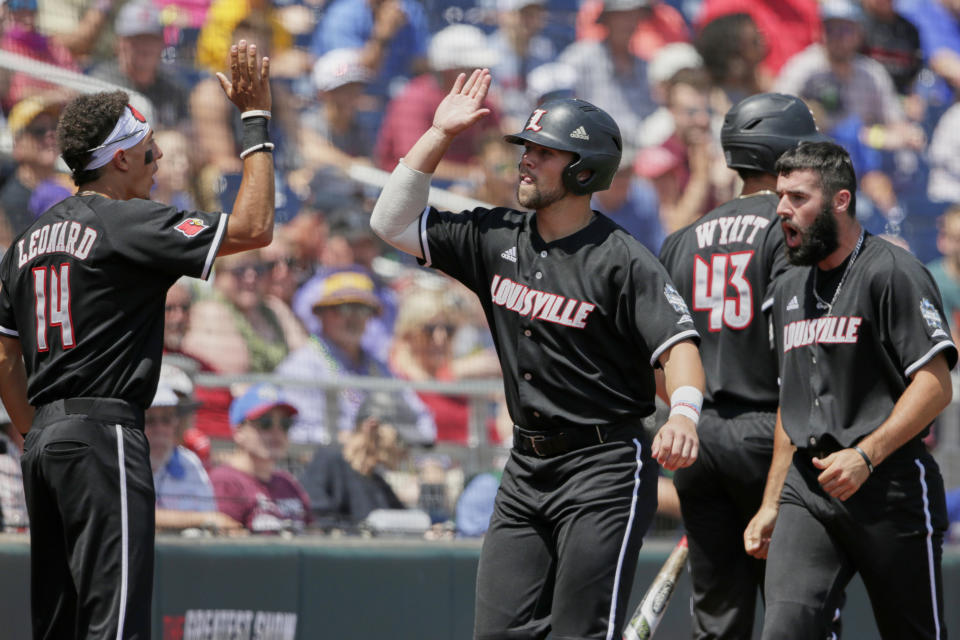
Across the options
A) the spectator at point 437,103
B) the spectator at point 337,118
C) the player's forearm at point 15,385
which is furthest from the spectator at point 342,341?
the player's forearm at point 15,385

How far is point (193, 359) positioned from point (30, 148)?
5.07 feet

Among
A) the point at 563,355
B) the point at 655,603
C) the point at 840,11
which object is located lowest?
the point at 655,603

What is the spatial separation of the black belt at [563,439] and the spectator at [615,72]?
6410mm

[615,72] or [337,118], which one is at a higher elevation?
[615,72]

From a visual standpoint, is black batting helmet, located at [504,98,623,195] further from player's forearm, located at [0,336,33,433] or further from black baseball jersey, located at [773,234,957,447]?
player's forearm, located at [0,336,33,433]

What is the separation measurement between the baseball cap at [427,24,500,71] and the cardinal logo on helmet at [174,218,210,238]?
19.5ft

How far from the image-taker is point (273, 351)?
7.78 meters

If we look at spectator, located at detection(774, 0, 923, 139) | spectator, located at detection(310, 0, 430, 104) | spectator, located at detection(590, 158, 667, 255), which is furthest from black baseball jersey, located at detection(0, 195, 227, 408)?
spectator, located at detection(774, 0, 923, 139)

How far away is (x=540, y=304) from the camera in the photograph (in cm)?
417

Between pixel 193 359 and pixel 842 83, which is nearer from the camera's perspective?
pixel 193 359

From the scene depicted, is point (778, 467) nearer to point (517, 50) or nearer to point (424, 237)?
point (424, 237)

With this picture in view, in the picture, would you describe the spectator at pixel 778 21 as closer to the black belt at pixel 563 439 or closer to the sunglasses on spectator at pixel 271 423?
the sunglasses on spectator at pixel 271 423

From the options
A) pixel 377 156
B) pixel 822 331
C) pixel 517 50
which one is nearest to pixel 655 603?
pixel 822 331

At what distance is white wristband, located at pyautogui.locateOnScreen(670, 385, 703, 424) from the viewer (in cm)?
384
